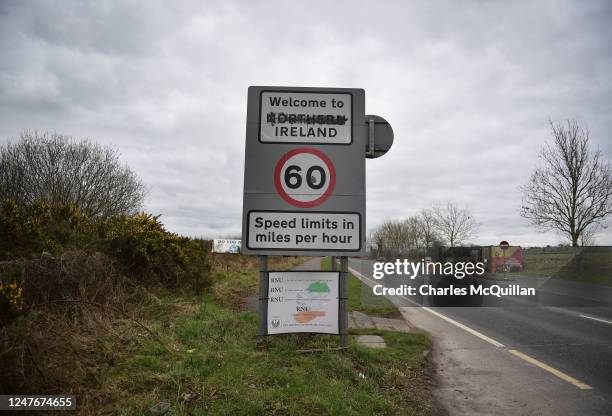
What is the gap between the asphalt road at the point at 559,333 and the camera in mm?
4770

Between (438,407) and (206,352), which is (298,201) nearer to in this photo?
(206,352)

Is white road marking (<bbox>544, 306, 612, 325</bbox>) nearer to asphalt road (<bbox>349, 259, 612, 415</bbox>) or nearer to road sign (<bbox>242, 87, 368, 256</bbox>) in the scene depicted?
asphalt road (<bbox>349, 259, 612, 415</bbox>)

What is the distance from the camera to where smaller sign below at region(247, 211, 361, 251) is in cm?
567

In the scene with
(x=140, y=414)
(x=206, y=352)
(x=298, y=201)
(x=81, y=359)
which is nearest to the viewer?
(x=140, y=414)

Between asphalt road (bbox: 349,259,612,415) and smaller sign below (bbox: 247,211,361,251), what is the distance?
2.89 meters

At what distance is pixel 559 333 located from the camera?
782 cm

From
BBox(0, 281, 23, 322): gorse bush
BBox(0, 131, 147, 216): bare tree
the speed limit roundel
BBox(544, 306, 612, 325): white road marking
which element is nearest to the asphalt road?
BBox(544, 306, 612, 325): white road marking

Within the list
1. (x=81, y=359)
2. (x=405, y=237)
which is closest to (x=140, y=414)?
(x=81, y=359)

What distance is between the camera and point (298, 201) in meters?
A: 5.75

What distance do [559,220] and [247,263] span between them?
19686 mm

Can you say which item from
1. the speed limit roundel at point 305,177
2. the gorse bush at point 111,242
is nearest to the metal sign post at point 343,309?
the speed limit roundel at point 305,177

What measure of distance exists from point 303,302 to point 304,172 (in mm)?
1922

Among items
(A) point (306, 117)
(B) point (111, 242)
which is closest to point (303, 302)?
(A) point (306, 117)

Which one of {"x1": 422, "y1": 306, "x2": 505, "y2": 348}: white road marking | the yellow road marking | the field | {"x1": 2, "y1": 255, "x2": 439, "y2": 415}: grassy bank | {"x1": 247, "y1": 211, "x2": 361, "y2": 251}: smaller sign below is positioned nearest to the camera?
{"x1": 2, "y1": 255, "x2": 439, "y2": 415}: grassy bank
